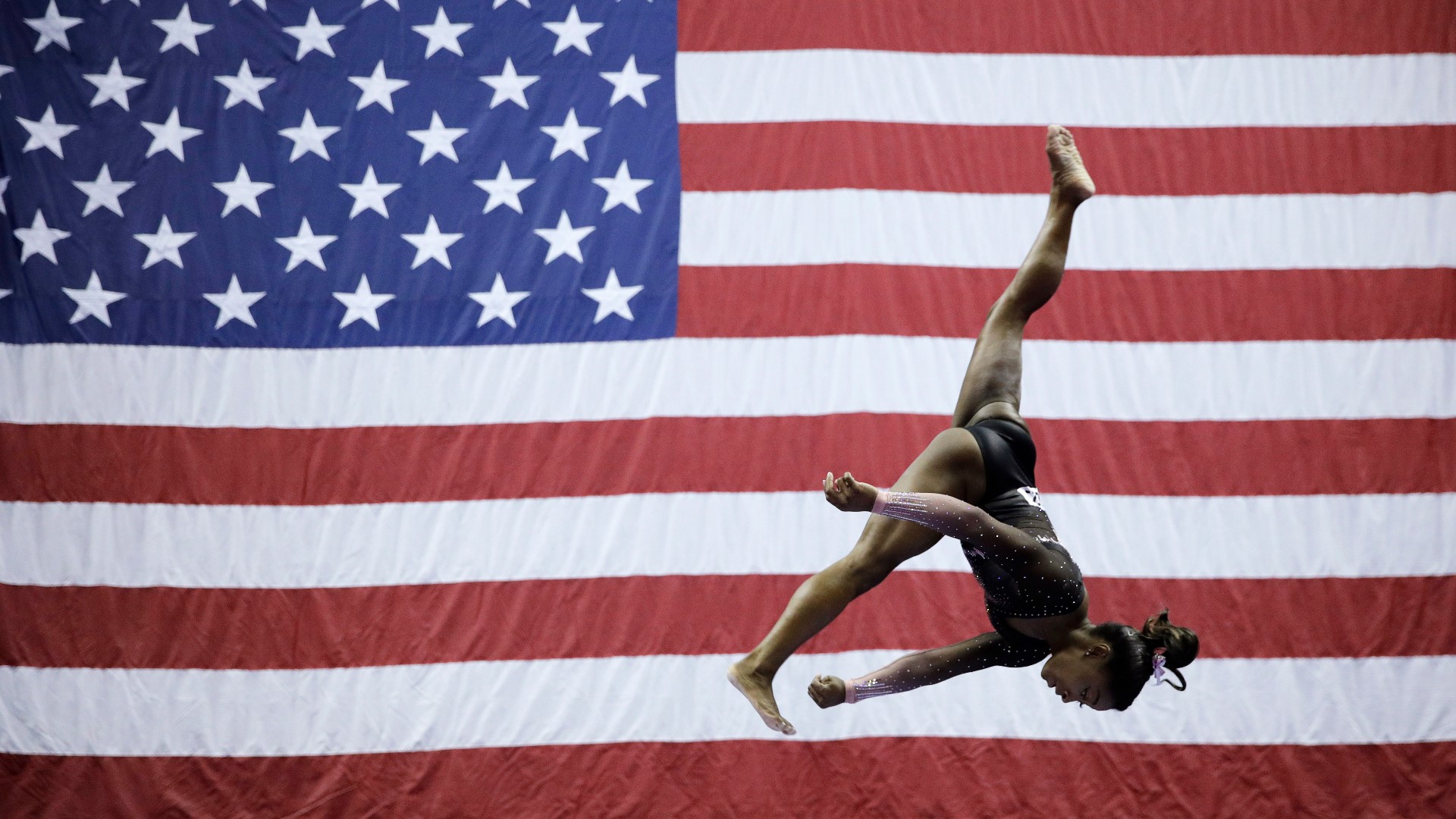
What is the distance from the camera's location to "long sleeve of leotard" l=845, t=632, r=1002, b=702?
2.81 meters

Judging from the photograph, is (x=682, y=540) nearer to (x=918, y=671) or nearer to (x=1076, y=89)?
(x=918, y=671)

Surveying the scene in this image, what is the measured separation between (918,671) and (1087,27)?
3030mm

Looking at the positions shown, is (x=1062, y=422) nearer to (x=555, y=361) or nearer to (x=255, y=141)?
(x=555, y=361)

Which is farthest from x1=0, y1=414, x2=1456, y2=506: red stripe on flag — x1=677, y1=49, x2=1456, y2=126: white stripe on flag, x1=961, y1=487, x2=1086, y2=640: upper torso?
x1=961, y1=487, x2=1086, y2=640: upper torso

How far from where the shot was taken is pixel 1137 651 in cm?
255

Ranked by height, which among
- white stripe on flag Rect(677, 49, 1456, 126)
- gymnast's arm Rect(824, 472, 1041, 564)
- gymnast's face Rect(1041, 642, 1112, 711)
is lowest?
gymnast's face Rect(1041, 642, 1112, 711)

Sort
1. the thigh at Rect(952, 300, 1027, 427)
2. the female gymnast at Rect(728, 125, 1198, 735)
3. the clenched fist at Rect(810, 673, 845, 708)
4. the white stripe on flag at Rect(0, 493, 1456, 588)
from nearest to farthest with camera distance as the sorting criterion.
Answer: the female gymnast at Rect(728, 125, 1198, 735) → the clenched fist at Rect(810, 673, 845, 708) → the thigh at Rect(952, 300, 1027, 427) → the white stripe on flag at Rect(0, 493, 1456, 588)

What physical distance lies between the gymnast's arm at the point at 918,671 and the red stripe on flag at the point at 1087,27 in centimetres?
274

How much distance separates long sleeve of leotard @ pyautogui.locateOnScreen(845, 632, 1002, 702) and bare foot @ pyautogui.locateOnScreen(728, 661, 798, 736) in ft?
0.98

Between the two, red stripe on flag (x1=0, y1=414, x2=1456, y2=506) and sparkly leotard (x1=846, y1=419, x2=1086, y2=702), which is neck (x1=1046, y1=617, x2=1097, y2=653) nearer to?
sparkly leotard (x1=846, y1=419, x2=1086, y2=702)

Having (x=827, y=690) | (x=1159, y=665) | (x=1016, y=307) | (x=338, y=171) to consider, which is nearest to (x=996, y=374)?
(x=1016, y=307)

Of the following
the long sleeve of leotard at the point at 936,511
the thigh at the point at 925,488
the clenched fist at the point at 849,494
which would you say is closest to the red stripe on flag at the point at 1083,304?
the thigh at the point at 925,488

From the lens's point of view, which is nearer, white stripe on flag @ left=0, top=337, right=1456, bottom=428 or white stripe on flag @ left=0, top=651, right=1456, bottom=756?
white stripe on flag @ left=0, top=651, right=1456, bottom=756

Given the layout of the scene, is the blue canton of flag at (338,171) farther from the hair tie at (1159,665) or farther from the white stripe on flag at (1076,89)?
the hair tie at (1159,665)
